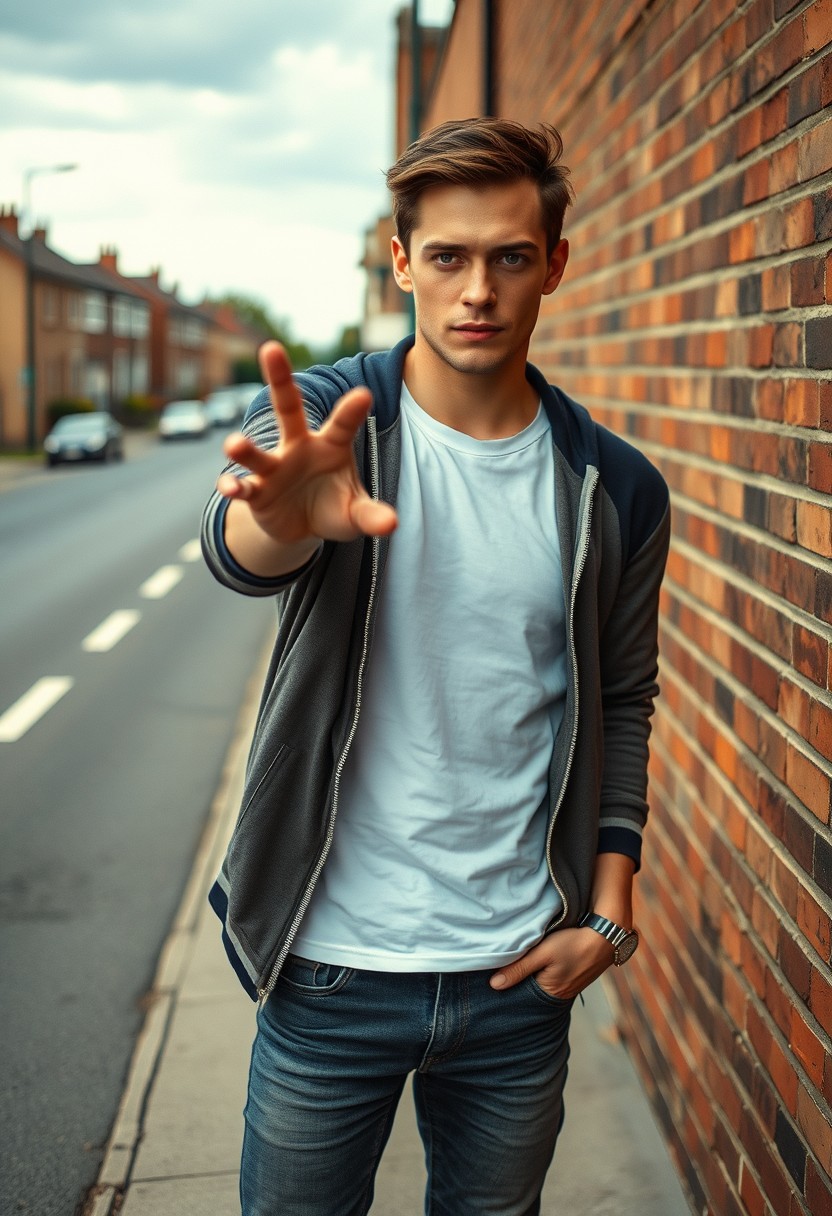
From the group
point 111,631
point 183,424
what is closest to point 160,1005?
point 111,631

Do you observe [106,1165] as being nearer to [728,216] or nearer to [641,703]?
[641,703]

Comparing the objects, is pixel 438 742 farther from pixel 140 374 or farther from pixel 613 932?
pixel 140 374

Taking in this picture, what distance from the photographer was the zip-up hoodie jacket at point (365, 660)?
1.73 m

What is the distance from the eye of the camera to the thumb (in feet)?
6.09

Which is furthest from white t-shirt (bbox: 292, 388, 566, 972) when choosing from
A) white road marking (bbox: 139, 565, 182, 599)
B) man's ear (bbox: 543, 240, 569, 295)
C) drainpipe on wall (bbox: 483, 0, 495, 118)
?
white road marking (bbox: 139, 565, 182, 599)

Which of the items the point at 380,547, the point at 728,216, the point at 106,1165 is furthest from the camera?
the point at 106,1165

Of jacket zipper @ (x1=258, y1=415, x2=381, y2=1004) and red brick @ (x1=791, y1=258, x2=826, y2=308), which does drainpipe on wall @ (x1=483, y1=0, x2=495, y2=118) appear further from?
jacket zipper @ (x1=258, y1=415, x2=381, y2=1004)

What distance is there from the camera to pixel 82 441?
105 feet

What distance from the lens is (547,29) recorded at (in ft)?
17.3

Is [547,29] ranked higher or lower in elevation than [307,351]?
lower

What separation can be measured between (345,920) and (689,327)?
5.40 feet

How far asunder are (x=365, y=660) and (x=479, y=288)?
1.72 feet

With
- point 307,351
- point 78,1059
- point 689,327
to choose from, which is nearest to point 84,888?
point 78,1059

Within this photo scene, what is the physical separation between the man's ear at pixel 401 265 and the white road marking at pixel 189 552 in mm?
13990
